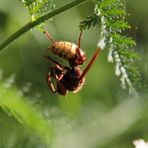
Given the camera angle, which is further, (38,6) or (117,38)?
(38,6)

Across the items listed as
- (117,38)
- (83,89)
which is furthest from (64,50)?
(83,89)

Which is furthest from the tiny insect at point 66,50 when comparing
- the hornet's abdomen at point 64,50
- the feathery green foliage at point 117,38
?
the feathery green foliage at point 117,38

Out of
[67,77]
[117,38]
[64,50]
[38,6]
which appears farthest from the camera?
[67,77]

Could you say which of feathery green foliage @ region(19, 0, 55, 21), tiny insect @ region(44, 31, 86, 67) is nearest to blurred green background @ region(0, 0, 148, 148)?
tiny insect @ region(44, 31, 86, 67)

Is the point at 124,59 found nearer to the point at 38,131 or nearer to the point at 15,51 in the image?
the point at 38,131

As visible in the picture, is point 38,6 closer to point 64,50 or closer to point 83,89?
point 64,50

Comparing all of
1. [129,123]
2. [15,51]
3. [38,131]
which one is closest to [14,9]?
[15,51]

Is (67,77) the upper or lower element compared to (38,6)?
lower
